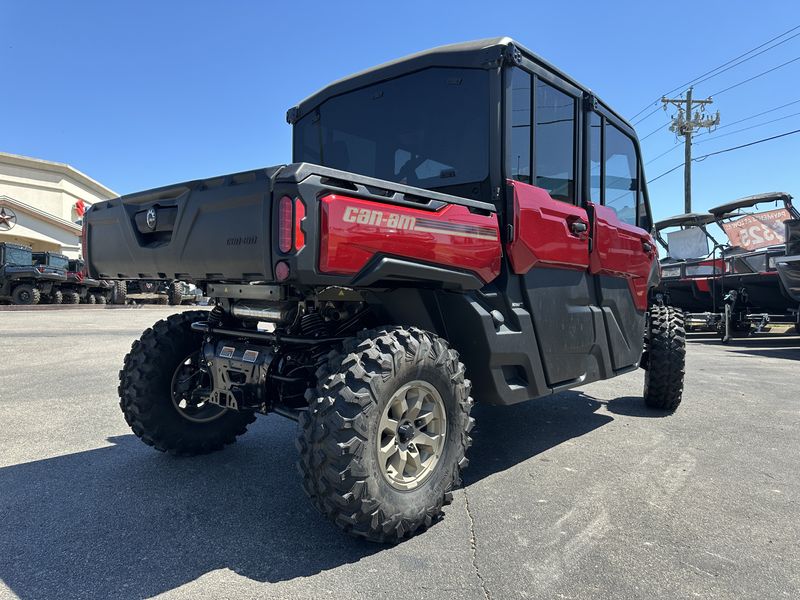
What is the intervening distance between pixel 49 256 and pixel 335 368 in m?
28.2

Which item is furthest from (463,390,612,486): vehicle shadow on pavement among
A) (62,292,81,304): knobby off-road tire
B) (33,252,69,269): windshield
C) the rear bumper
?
(62,292,81,304): knobby off-road tire

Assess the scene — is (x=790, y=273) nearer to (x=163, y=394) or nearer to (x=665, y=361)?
(x=665, y=361)

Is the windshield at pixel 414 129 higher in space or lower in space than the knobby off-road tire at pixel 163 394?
higher

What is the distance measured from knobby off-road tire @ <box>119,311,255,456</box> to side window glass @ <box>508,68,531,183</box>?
2471mm

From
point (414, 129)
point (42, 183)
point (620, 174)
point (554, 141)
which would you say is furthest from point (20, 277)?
point (554, 141)

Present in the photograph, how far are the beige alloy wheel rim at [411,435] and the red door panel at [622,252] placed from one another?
2133 mm

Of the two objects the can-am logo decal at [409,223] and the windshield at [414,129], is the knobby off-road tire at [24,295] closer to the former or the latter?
the windshield at [414,129]

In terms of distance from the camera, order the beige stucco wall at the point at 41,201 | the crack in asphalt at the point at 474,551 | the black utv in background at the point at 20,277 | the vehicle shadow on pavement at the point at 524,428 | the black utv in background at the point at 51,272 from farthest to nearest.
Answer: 1. the beige stucco wall at the point at 41,201
2. the black utv in background at the point at 51,272
3. the black utv in background at the point at 20,277
4. the vehicle shadow on pavement at the point at 524,428
5. the crack in asphalt at the point at 474,551

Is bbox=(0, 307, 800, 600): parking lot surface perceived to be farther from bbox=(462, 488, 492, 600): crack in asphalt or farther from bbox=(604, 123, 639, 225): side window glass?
bbox=(604, 123, 639, 225): side window glass

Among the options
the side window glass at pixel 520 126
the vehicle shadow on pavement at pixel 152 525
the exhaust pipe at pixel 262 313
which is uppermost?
the side window glass at pixel 520 126

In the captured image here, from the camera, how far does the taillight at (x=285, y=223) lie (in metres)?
2.32

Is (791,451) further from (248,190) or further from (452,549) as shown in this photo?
(248,190)

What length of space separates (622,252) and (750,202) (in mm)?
10517

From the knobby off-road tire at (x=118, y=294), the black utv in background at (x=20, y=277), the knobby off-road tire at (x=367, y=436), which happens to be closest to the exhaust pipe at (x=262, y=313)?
the knobby off-road tire at (x=367, y=436)
